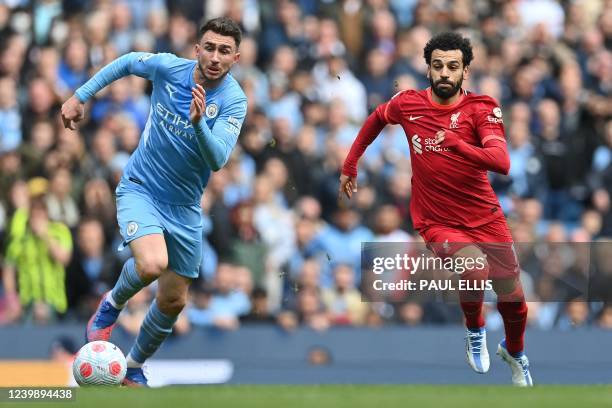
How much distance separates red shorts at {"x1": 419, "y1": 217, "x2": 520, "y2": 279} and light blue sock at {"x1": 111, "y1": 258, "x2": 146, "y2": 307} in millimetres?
2238

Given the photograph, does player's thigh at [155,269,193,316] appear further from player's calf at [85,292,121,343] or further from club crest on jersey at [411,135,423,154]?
club crest on jersey at [411,135,423,154]

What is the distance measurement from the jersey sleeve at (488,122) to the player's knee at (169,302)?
2.64 meters

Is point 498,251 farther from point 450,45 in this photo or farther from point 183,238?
point 183,238

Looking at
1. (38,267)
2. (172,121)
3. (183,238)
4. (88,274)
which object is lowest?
(88,274)

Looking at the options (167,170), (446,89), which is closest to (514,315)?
(446,89)

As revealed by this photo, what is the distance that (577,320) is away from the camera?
15.1 meters

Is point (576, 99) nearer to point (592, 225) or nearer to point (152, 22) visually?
point (592, 225)

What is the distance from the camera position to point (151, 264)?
1080 cm

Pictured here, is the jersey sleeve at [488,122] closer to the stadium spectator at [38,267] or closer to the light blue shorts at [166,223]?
the light blue shorts at [166,223]

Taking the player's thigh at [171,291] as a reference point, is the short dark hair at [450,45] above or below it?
above

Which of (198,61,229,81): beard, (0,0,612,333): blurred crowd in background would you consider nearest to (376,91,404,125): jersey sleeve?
(198,61,229,81): beard

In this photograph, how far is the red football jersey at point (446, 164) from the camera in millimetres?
10977

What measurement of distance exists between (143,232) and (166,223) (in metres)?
0.34

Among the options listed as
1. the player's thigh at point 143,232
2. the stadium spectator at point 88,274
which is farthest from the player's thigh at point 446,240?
the stadium spectator at point 88,274
